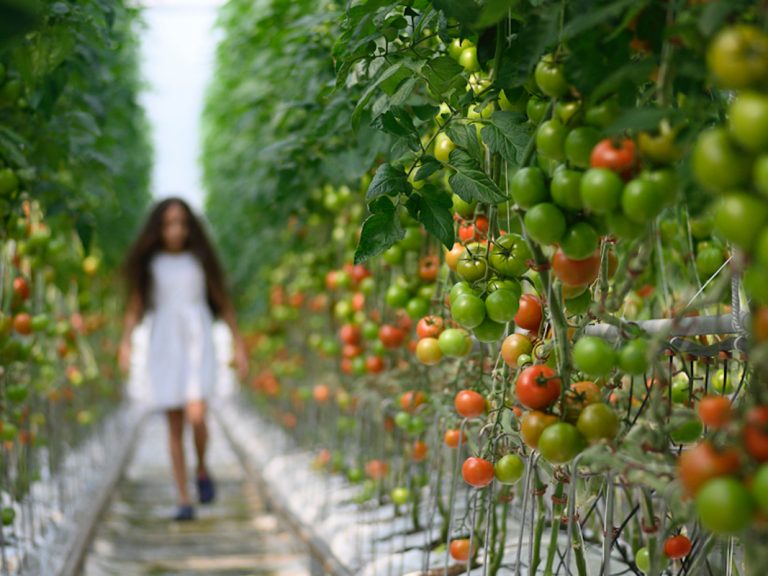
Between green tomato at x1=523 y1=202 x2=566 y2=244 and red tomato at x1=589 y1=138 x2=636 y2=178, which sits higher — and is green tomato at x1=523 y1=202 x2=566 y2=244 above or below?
below

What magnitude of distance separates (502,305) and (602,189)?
274mm

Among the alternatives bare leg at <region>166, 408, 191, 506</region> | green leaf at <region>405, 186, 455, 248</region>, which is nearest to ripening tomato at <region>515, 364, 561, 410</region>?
green leaf at <region>405, 186, 455, 248</region>

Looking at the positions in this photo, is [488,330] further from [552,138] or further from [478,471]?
[552,138]

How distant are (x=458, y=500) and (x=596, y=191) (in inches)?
57.6

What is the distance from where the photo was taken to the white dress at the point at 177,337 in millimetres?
3264

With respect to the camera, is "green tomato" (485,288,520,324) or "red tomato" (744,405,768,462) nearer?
"red tomato" (744,405,768,462)

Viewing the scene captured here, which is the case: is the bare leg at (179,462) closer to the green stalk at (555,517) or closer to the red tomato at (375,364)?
the red tomato at (375,364)

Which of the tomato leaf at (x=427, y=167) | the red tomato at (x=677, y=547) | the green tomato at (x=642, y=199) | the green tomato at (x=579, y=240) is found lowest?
the red tomato at (x=677, y=547)

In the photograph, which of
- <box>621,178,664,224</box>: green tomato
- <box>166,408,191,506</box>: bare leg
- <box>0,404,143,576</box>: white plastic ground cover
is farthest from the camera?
<box>166,408,191,506</box>: bare leg

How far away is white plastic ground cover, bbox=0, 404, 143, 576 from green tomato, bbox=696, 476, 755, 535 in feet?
3.92

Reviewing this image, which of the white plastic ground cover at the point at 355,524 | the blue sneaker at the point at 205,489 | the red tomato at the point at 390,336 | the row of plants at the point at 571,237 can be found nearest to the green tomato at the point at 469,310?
the row of plants at the point at 571,237

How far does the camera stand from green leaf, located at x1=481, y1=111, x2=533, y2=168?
855 millimetres

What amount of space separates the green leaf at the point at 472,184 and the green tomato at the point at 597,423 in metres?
0.26

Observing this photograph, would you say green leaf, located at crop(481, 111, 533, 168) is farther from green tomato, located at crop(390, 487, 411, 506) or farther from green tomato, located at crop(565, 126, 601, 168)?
green tomato, located at crop(390, 487, 411, 506)
